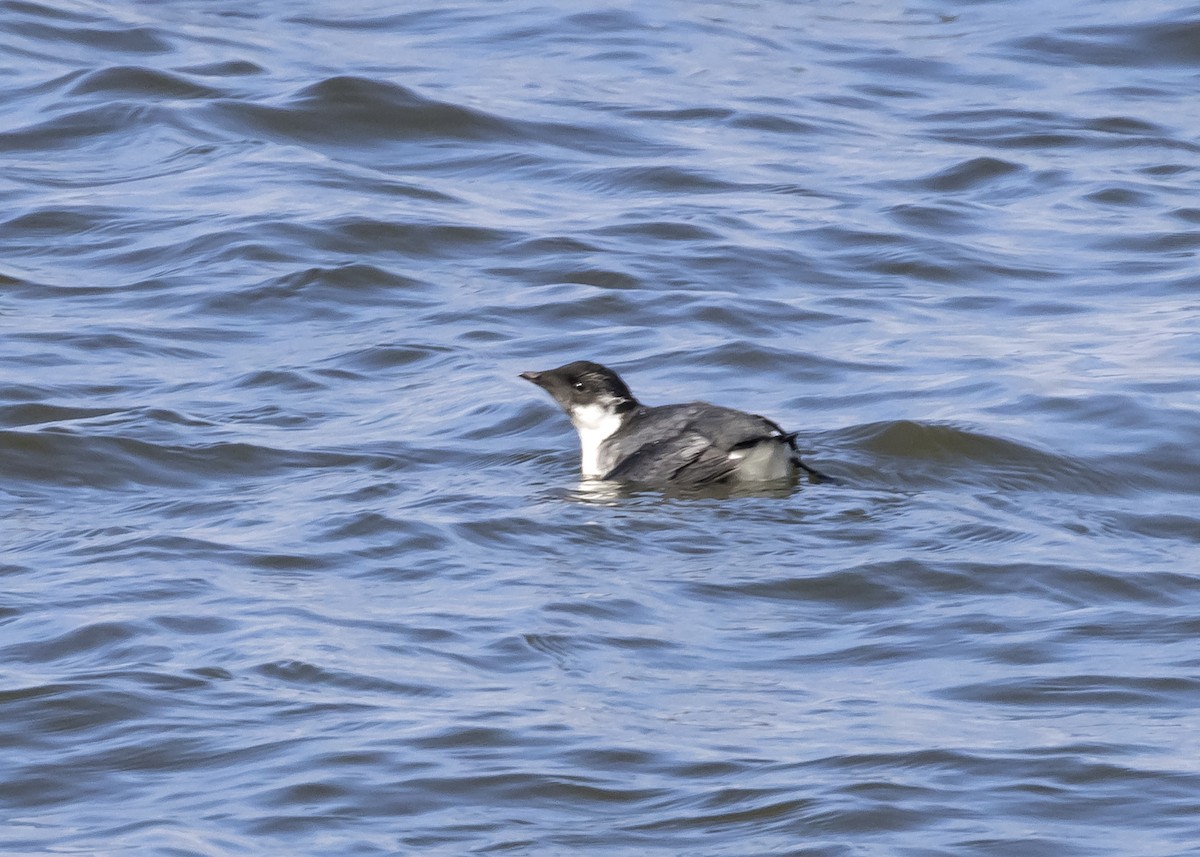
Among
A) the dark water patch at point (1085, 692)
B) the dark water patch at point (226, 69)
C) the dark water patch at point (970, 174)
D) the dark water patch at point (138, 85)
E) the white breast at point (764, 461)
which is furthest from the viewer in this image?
the dark water patch at point (226, 69)

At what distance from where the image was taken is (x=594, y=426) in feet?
29.8

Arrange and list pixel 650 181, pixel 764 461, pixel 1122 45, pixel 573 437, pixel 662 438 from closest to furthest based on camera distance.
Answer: pixel 764 461 < pixel 662 438 < pixel 573 437 < pixel 650 181 < pixel 1122 45

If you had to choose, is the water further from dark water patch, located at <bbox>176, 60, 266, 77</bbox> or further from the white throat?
the white throat

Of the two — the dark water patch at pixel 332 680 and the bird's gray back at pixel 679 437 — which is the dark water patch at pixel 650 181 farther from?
the dark water patch at pixel 332 680

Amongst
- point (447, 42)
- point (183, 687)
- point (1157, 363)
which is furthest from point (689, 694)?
point (447, 42)

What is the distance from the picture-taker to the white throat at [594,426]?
9.05 m

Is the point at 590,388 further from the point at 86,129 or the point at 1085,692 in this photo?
the point at 86,129

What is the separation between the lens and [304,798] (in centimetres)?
552

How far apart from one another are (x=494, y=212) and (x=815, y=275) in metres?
2.18

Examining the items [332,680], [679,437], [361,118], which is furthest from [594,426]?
[361,118]

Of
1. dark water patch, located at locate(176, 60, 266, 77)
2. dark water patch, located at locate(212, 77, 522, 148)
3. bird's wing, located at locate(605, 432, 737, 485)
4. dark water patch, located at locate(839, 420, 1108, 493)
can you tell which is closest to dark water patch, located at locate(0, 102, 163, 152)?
dark water patch, located at locate(212, 77, 522, 148)

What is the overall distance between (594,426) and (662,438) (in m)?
0.40

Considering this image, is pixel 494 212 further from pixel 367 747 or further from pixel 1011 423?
pixel 367 747

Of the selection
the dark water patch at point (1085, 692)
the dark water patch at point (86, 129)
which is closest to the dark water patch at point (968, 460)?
the dark water patch at point (1085, 692)
